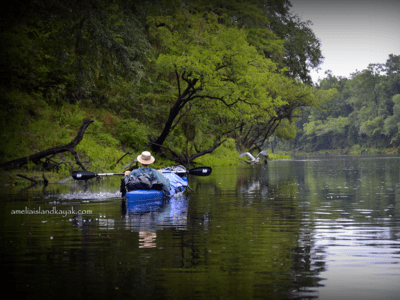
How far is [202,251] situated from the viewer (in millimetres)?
7391

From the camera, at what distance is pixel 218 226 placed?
9828 millimetres

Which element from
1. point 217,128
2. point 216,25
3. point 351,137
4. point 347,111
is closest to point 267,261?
point 216,25

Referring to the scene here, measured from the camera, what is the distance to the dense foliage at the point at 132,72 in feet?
70.4

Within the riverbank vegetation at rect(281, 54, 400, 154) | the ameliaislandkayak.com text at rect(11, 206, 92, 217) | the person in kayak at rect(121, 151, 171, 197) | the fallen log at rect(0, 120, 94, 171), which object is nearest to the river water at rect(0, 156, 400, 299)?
the ameliaislandkayak.com text at rect(11, 206, 92, 217)

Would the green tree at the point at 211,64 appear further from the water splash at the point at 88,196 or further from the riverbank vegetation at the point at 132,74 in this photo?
the water splash at the point at 88,196

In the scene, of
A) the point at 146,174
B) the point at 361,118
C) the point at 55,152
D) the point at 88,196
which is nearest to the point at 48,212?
the point at 146,174

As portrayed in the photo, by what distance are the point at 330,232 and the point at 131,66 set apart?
14.5 meters

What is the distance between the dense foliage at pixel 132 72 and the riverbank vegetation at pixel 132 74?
0.19 feet

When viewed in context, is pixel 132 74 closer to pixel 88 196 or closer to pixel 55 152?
pixel 55 152

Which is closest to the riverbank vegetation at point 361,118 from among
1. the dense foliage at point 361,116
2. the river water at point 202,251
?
the dense foliage at point 361,116

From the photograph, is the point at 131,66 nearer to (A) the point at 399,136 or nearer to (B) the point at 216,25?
(B) the point at 216,25

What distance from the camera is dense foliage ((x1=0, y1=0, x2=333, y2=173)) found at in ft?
70.4

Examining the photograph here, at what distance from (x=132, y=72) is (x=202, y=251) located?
614 inches

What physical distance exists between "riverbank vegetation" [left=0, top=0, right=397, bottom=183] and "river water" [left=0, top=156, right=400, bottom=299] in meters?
9.43
